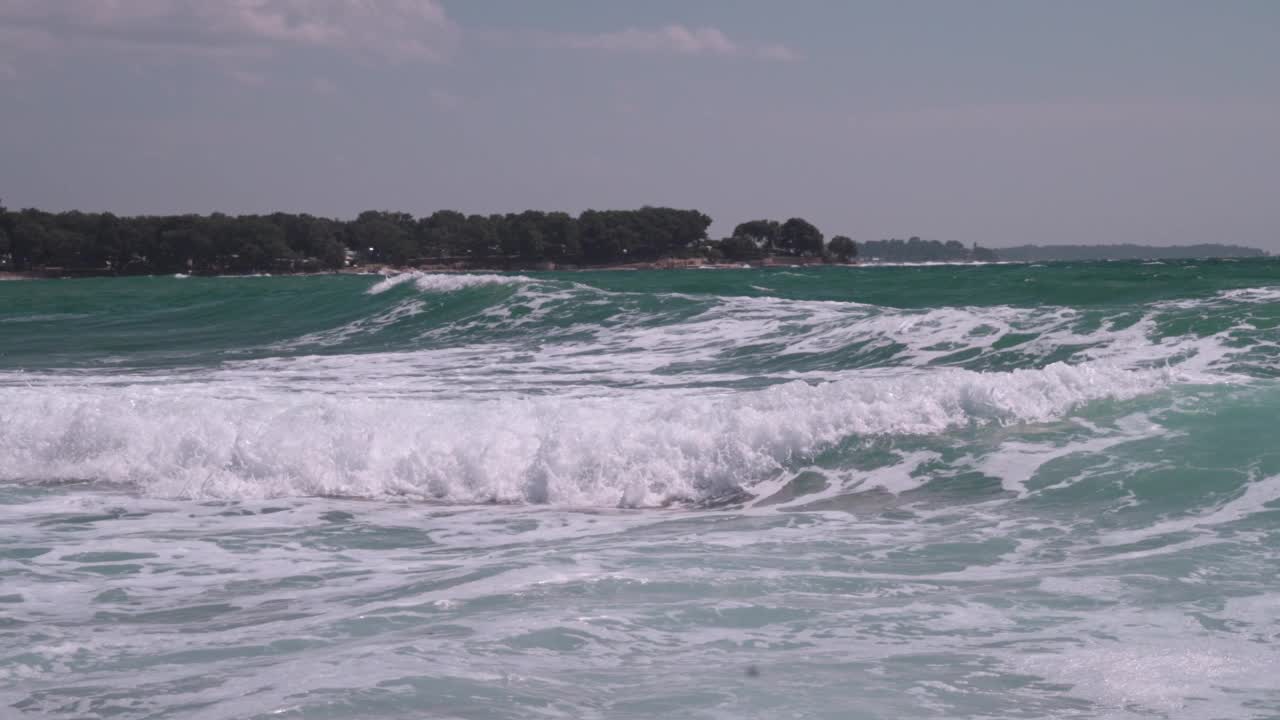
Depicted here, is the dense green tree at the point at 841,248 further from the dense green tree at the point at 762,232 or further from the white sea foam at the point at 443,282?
the white sea foam at the point at 443,282

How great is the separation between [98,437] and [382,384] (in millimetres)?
5264

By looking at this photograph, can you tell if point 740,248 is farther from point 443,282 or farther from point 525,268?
Result: point 443,282

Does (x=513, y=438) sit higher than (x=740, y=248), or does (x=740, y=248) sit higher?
(x=740, y=248)

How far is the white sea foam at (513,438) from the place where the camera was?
9625mm

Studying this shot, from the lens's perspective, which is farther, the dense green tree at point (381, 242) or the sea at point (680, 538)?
the dense green tree at point (381, 242)

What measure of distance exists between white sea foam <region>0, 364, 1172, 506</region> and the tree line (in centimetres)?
9851

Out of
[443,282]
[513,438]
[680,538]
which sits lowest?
[680,538]

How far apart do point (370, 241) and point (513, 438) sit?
115m

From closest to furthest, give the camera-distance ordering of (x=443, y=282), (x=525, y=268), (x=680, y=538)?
(x=680, y=538) < (x=443, y=282) < (x=525, y=268)

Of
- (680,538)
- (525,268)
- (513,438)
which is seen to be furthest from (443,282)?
(525,268)

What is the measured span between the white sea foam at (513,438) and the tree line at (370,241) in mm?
98512

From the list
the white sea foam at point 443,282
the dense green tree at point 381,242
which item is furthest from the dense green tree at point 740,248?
the white sea foam at point 443,282

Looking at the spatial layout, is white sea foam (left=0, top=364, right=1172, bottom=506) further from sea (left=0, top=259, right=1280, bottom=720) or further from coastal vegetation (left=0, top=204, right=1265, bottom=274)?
coastal vegetation (left=0, top=204, right=1265, bottom=274)

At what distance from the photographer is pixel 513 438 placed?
1024 cm
